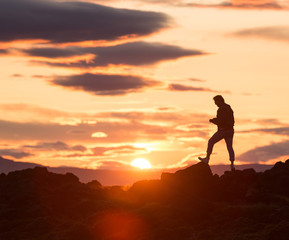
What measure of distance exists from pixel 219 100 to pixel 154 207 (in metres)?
7.26

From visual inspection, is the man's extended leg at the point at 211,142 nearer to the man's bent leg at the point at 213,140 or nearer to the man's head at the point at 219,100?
the man's bent leg at the point at 213,140

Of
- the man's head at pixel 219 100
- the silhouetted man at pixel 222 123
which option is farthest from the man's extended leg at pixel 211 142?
the man's head at pixel 219 100

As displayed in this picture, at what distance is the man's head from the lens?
133 ft

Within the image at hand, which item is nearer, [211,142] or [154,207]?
[154,207]

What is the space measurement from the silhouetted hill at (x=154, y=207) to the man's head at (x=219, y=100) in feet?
12.5

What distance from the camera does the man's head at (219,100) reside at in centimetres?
4069

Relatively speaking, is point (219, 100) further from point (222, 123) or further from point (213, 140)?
point (213, 140)

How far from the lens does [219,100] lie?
40750 millimetres

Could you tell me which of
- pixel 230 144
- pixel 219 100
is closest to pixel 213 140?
pixel 230 144

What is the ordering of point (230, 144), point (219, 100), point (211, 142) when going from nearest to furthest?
point (219, 100)
point (211, 142)
point (230, 144)

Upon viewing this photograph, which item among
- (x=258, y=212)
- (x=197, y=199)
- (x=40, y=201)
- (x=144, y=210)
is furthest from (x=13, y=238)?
(x=258, y=212)

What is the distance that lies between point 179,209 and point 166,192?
231 cm

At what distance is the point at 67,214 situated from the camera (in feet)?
131

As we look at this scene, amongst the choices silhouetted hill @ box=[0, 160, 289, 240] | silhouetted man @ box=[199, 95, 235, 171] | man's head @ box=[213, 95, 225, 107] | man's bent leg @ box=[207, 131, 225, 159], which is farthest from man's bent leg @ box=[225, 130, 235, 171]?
man's head @ box=[213, 95, 225, 107]
